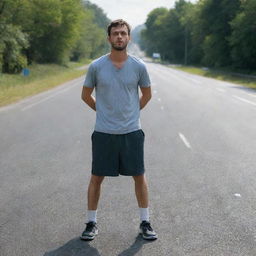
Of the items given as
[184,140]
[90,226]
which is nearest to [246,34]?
[184,140]

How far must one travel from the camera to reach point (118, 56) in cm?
420

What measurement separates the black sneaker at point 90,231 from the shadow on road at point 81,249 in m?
0.05

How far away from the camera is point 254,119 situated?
14.6m

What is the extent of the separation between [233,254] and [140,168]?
1129 mm

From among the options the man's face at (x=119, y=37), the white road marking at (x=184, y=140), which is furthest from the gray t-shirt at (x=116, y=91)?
the white road marking at (x=184, y=140)

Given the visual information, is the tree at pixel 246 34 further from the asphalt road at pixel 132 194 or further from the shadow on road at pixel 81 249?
the shadow on road at pixel 81 249

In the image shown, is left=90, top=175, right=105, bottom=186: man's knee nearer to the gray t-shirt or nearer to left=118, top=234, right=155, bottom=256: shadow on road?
the gray t-shirt

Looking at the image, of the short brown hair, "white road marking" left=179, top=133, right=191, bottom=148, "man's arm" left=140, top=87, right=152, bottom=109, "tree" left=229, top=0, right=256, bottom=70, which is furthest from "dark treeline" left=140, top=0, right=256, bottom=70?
the short brown hair

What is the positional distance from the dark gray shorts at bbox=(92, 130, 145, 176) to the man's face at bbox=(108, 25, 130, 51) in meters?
0.80

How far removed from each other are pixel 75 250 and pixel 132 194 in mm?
1948

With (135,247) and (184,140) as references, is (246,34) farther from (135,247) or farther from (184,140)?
(135,247)

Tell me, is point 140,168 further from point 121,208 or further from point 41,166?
point 41,166

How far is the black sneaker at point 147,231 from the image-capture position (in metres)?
4.41

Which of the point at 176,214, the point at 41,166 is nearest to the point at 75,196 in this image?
the point at 176,214
